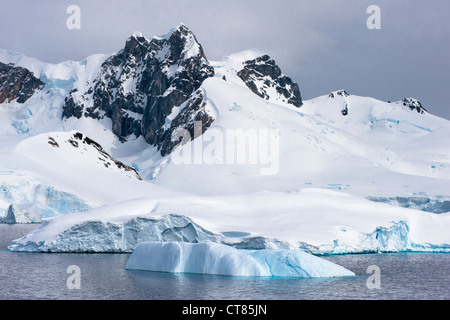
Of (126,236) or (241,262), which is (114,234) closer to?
(126,236)

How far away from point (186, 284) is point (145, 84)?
140088 mm

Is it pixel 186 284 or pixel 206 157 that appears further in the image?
pixel 206 157

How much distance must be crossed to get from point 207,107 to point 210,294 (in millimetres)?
96283

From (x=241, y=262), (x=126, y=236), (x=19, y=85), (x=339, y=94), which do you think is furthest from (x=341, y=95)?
(x=241, y=262)

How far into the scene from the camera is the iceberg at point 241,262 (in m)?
29.0

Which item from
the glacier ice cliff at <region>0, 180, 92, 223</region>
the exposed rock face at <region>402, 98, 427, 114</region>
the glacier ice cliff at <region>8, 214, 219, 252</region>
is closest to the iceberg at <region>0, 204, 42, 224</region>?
the glacier ice cliff at <region>0, 180, 92, 223</region>

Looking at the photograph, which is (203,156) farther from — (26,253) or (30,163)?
(26,253)

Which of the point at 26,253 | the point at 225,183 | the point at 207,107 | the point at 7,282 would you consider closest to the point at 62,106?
the point at 207,107

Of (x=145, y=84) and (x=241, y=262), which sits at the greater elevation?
(x=145, y=84)

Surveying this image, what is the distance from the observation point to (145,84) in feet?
532

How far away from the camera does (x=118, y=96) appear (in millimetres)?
161500

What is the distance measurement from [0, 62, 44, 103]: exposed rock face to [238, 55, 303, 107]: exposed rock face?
62.7m

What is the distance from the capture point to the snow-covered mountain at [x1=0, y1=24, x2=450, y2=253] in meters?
39.8

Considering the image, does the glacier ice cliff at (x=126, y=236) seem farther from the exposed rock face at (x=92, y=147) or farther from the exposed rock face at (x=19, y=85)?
the exposed rock face at (x=19, y=85)
